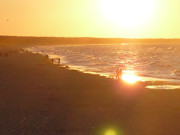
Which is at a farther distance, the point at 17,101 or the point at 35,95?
the point at 35,95

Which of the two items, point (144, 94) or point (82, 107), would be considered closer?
point (82, 107)

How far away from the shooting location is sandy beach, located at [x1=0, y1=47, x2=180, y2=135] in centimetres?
1351

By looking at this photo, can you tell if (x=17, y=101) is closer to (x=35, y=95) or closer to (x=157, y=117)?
(x=35, y=95)

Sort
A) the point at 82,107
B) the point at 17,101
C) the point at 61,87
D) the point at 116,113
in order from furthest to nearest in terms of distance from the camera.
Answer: the point at 61,87 < the point at 17,101 < the point at 82,107 < the point at 116,113

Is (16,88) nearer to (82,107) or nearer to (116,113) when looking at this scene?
(82,107)

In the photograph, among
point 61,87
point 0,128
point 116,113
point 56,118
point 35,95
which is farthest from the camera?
point 61,87

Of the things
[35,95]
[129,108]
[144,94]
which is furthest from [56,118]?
[144,94]

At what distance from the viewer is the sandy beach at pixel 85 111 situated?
13.5 m

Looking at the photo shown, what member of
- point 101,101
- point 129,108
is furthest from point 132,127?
point 101,101

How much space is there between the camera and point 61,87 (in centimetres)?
2558

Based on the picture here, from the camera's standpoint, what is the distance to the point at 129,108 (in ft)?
58.5

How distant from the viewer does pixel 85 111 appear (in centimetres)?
1677

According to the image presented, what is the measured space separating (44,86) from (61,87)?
124 centimetres

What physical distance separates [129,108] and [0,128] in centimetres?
685
